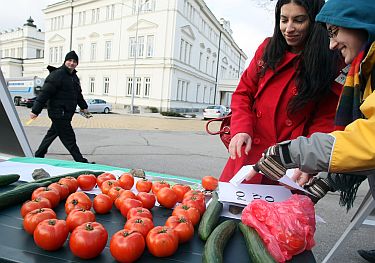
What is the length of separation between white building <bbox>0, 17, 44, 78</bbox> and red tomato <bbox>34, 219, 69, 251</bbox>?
53.3m

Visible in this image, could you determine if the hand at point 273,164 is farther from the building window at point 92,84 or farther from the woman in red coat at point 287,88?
the building window at point 92,84

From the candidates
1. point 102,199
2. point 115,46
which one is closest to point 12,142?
point 102,199

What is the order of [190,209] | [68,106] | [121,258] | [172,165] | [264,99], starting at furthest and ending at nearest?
[172,165] → [68,106] → [264,99] → [190,209] → [121,258]

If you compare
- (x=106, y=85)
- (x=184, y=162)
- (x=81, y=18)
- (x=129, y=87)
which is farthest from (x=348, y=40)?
(x=81, y=18)

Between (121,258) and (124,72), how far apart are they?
1423 inches

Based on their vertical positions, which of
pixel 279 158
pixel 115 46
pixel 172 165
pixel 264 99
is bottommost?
pixel 172 165

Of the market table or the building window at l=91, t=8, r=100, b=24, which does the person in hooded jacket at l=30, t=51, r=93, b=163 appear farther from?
the building window at l=91, t=8, r=100, b=24

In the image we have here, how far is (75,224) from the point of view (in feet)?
4.23

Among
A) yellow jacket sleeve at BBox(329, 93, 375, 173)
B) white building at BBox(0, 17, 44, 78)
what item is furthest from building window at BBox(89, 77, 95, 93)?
yellow jacket sleeve at BBox(329, 93, 375, 173)

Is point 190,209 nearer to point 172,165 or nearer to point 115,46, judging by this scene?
point 172,165

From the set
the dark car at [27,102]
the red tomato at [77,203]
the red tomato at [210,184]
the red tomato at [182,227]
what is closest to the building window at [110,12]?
the dark car at [27,102]

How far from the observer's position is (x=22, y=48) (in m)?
53.3

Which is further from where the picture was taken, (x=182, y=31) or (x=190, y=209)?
(x=182, y=31)

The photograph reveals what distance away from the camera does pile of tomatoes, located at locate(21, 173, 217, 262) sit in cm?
115
